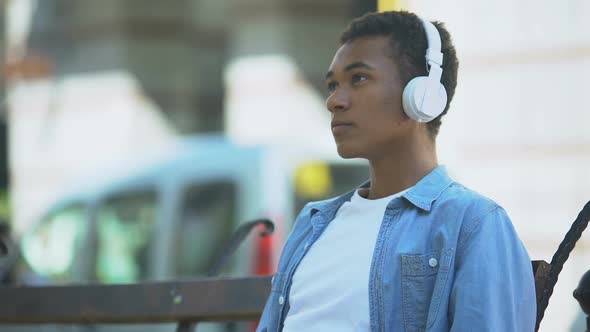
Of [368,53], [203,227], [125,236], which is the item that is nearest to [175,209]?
[203,227]

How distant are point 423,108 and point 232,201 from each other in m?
5.73

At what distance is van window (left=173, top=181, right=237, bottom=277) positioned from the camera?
8336mm

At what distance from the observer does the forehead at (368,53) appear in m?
2.67

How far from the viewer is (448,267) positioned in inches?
92.1

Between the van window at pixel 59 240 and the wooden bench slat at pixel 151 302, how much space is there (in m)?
4.92

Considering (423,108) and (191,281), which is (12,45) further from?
(423,108)

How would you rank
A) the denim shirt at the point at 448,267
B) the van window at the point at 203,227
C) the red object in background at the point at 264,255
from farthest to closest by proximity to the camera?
the van window at the point at 203,227, the red object in background at the point at 264,255, the denim shirt at the point at 448,267

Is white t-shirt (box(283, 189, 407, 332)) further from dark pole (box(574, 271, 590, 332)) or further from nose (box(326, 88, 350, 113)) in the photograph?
dark pole (box(574, 271, 590, 332))

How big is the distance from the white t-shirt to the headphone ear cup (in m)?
0.17

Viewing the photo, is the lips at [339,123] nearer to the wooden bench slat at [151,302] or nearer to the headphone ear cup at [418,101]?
the headphone ear cup at [418,101]

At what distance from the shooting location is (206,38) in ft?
50.5

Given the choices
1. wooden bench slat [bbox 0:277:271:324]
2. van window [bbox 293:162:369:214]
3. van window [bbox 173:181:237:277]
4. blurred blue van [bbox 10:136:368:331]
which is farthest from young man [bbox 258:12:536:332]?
van window [bbox 173:181:237:277]

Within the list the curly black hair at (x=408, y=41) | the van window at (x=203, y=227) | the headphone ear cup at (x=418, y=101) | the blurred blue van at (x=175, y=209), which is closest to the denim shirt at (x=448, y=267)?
the headphone ear cup at (x=418, y=101)

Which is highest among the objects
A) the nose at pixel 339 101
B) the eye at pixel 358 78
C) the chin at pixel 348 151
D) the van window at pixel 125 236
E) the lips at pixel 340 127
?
the eye at pixel 358 78
